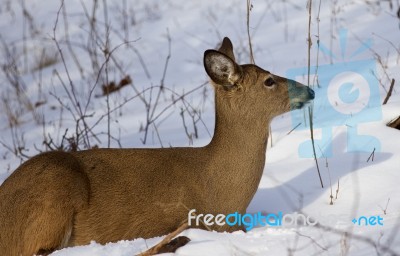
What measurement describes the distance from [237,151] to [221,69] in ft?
1.73

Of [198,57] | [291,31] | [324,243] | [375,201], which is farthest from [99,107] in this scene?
[324,243]

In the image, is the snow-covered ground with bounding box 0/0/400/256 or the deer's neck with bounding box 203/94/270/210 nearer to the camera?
the snow-covered ground with bounding box 0/0/400/256

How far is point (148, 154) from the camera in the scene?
17.3ft

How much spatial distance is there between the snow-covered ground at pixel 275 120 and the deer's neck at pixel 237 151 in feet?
0.99

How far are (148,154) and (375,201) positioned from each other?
1.41 metres

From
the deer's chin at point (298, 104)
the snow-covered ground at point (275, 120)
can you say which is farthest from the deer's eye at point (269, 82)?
the snow-covered ground at point (275, 120)

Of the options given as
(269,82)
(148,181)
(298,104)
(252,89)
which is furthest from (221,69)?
(148,181)

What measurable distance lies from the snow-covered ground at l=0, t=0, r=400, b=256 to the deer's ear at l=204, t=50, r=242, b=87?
0.78 meters

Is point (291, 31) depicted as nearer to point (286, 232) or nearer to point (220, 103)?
point (220, 103)

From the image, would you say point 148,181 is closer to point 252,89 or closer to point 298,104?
point 252,89

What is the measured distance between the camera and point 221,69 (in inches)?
210

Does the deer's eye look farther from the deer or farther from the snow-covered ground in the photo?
the snow-covered ground

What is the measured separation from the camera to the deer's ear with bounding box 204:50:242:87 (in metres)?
5.21

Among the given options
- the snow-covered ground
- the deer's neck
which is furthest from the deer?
the snow-covered ground
